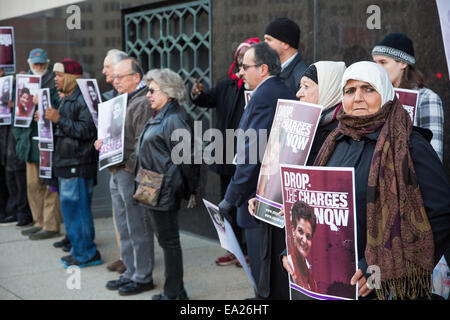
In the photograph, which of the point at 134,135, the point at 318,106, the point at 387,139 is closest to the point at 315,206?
the point at 387,139

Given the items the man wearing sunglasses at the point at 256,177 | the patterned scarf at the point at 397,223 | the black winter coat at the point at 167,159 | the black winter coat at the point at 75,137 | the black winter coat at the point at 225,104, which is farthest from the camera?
the black winter coat at the point at 75,137

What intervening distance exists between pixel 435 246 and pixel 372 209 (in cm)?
32

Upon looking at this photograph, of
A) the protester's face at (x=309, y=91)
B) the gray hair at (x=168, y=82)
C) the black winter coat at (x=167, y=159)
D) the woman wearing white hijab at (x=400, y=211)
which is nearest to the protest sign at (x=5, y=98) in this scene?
the gray hair at (x=168, y=82)

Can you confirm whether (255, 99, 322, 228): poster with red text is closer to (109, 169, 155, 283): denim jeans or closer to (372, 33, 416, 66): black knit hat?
(372, 33, 416, 66): black knit hat

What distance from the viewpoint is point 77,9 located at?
910 centimetres

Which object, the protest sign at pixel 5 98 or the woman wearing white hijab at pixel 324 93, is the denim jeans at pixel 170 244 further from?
the protest sign at pixel 5 98

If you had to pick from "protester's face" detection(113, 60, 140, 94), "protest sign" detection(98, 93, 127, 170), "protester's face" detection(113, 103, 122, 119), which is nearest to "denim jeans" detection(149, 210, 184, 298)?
"protest sign" detection(98, 93, 127, 170)

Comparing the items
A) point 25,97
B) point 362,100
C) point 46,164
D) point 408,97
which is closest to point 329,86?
point 362,100

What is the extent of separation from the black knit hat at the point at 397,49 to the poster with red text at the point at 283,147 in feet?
3.51

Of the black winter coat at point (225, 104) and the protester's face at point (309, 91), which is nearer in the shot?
the protester's face at point (309, 91)

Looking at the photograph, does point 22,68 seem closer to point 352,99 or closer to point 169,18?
point 169,18

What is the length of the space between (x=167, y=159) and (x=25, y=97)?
390 centimetres

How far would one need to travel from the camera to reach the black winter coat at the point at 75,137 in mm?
6180

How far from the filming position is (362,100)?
256 centimetres
